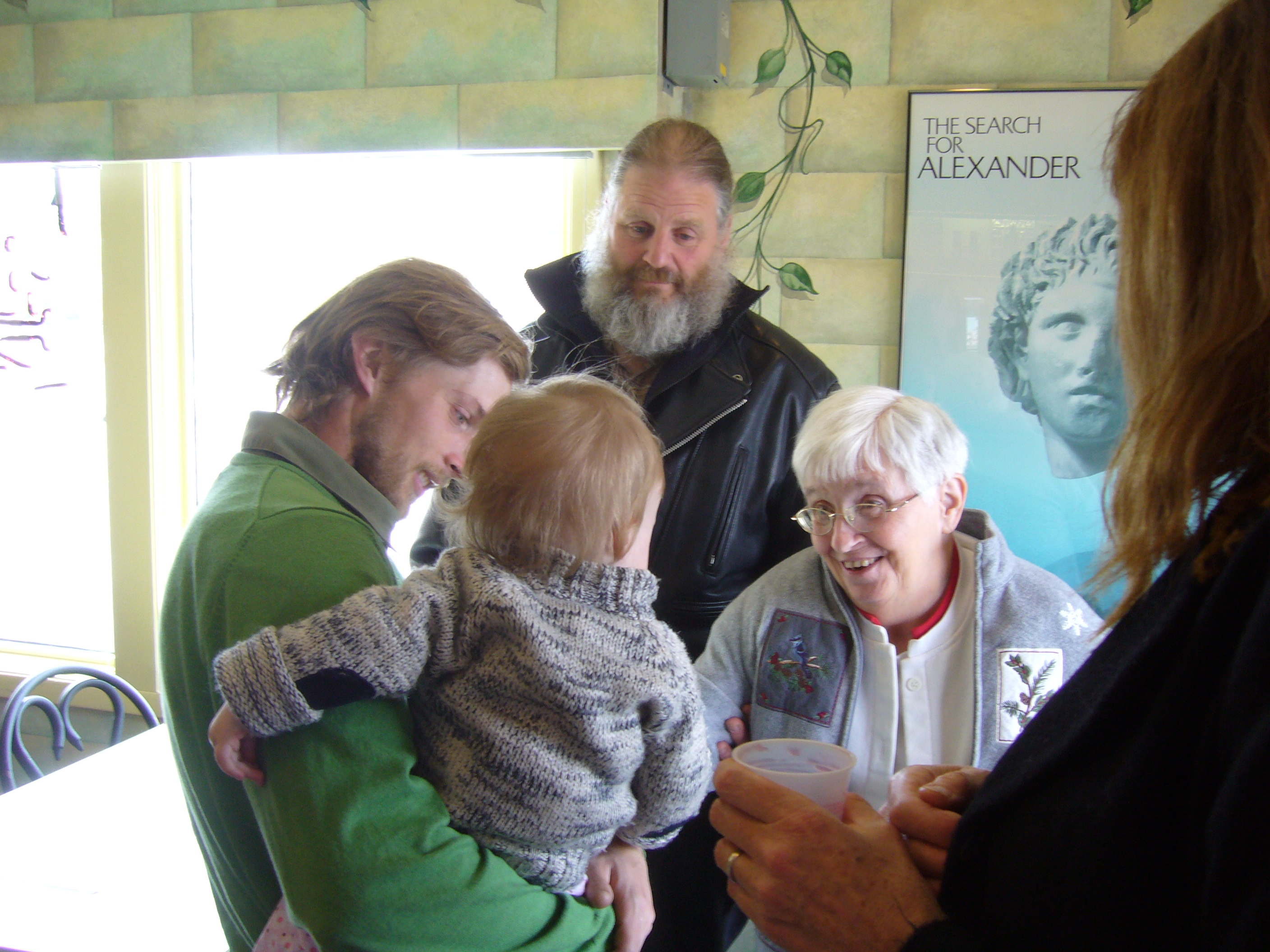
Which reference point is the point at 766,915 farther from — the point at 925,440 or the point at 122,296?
the point at 122,296

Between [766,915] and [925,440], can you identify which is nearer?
[766,915]

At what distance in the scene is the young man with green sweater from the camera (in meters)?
0.85

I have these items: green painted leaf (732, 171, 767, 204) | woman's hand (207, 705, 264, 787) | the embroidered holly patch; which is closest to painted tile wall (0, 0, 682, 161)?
green painted leaf (732, 171, 767, 204)

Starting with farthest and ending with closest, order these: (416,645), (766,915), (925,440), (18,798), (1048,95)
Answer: (1048,95) → (18,798) → (925,440) → (416,645) → (766,915)

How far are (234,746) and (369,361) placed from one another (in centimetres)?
49

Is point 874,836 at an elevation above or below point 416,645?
below

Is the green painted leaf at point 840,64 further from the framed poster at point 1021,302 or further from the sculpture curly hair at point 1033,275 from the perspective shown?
the sculpture curly hair at point 1033,275

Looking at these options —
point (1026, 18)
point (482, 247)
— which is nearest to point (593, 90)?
point (482, 247)

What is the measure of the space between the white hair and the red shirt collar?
17 centimetres

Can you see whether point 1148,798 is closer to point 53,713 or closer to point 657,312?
point 657,312

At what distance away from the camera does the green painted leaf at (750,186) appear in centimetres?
289

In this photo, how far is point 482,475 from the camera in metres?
1.07

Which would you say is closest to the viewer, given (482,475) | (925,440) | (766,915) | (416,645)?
(766,915)

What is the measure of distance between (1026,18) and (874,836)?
2.76m
